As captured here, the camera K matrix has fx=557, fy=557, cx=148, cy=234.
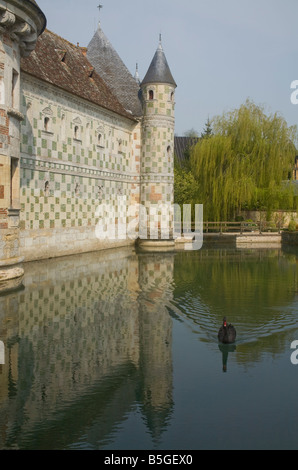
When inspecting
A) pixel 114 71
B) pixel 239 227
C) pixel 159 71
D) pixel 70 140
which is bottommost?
pixel 239 227

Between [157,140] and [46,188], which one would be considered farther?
[157,140]

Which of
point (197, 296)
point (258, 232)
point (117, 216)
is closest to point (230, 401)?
point (197, 296)

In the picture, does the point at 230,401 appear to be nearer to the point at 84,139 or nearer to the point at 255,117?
the point at 84,139

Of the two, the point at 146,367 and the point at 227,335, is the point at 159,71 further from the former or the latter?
the point at 146,367

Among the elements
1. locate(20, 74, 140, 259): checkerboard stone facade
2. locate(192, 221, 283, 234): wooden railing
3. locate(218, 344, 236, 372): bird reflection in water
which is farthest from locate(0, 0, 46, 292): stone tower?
locate(192, 221, 283, 234): wooden railing

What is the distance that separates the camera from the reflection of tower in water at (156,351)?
20.5 feet

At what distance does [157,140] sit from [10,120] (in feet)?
56.0

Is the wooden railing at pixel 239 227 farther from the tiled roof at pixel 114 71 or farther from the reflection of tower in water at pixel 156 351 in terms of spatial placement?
the reflection of tower in water at pixel 156 351

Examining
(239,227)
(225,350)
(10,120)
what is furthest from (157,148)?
(225,350)

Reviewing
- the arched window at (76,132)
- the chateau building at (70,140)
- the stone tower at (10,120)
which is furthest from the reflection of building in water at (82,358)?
the arched window at (76,132)

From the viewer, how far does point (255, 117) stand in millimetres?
36688

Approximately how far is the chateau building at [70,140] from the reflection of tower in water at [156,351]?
3.62m

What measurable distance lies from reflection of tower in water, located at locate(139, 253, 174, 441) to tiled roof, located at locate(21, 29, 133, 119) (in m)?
9.45

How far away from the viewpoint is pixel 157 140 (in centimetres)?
3020
